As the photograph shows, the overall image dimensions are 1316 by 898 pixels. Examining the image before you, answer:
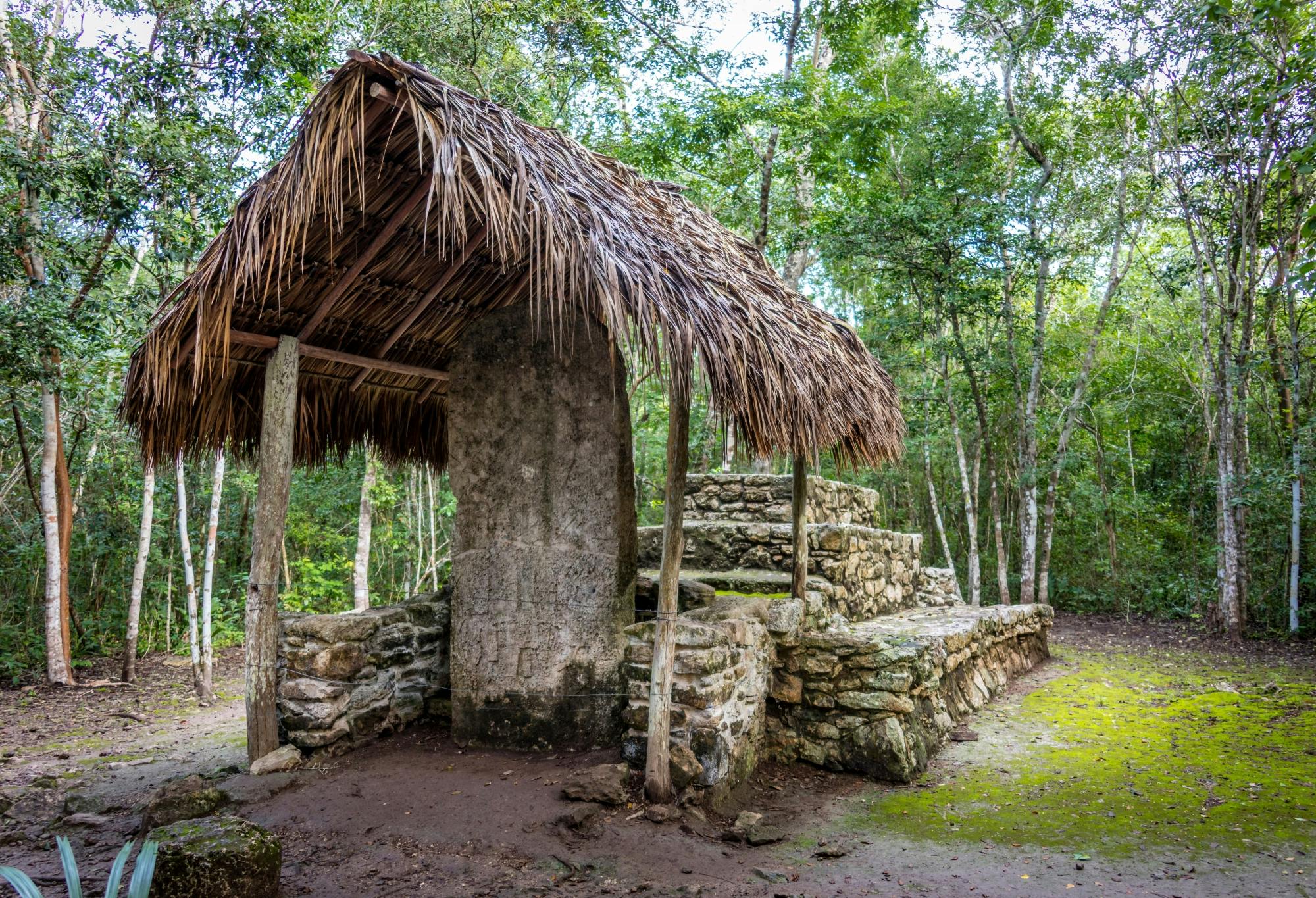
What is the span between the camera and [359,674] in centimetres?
435

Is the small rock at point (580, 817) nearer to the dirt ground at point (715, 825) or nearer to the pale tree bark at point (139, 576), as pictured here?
the dirt ground at point (715, 825)

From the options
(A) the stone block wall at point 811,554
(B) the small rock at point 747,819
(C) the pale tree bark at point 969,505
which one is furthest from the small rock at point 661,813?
(C) the pale tree bark at point 969,505

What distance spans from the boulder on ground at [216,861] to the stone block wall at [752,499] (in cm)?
519

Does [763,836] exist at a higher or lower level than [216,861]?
lower

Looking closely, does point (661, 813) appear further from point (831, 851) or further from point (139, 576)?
point (139, 576)

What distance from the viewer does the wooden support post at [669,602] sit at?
12.0ft

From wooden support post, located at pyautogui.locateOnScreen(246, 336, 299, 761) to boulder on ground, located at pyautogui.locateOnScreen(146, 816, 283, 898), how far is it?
4.19 ft

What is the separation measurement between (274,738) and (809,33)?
1094 cm

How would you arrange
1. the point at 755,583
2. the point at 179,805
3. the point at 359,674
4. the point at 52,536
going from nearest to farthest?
the point at 179,805, the point at 359,674, the point at 755,583, the point at 52,536

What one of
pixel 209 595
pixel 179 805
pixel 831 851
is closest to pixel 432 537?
pixel 209 595

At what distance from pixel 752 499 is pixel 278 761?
4.75 metres

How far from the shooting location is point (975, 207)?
983 cm

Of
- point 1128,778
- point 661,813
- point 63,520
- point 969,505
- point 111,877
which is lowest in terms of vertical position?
point 1128,778

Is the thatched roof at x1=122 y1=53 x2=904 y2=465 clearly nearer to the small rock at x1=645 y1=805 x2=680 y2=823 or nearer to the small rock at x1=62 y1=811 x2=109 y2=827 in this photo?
the small rock at x1=645 y1=805 x2=680 y2=823
